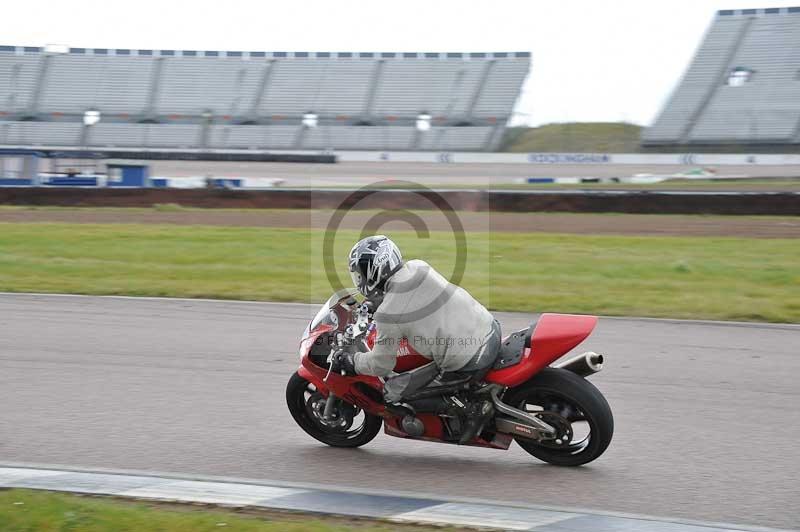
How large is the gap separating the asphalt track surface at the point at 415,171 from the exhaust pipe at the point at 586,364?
29.1 meters

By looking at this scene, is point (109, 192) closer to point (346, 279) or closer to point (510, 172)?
point (346, 279)

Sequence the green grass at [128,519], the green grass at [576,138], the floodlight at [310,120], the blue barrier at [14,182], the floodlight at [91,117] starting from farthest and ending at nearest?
the floodlight at [91,117] → the floodlight at [310,120] → the green grass at [576,138] → the blue barrier at [14,182] → the green grass at [128,519]

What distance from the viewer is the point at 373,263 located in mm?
5230

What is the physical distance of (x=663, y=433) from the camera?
622cm

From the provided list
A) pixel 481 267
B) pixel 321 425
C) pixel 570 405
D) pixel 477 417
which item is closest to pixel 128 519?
pixel 321 425

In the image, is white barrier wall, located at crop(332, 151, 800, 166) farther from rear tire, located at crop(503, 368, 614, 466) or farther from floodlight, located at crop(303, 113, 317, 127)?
rear tire, located at crop(503, 368, 614, 466)

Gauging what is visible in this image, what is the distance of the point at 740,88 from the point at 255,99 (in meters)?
29.3

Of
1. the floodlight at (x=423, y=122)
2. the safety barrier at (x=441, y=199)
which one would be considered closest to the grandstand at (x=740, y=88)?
the floodlight at (x=423, y=122)

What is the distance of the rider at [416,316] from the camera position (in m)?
5.25

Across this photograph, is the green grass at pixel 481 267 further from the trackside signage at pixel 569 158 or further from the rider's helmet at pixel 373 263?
the trackside signage at pixel 569 158

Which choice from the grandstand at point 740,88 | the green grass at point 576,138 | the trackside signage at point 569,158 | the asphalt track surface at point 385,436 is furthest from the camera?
the green grass at point 576,138

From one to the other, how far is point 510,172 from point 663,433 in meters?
35.5

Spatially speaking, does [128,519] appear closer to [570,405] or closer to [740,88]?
[570,405]

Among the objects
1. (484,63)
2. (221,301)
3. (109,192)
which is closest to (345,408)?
(221,301)
